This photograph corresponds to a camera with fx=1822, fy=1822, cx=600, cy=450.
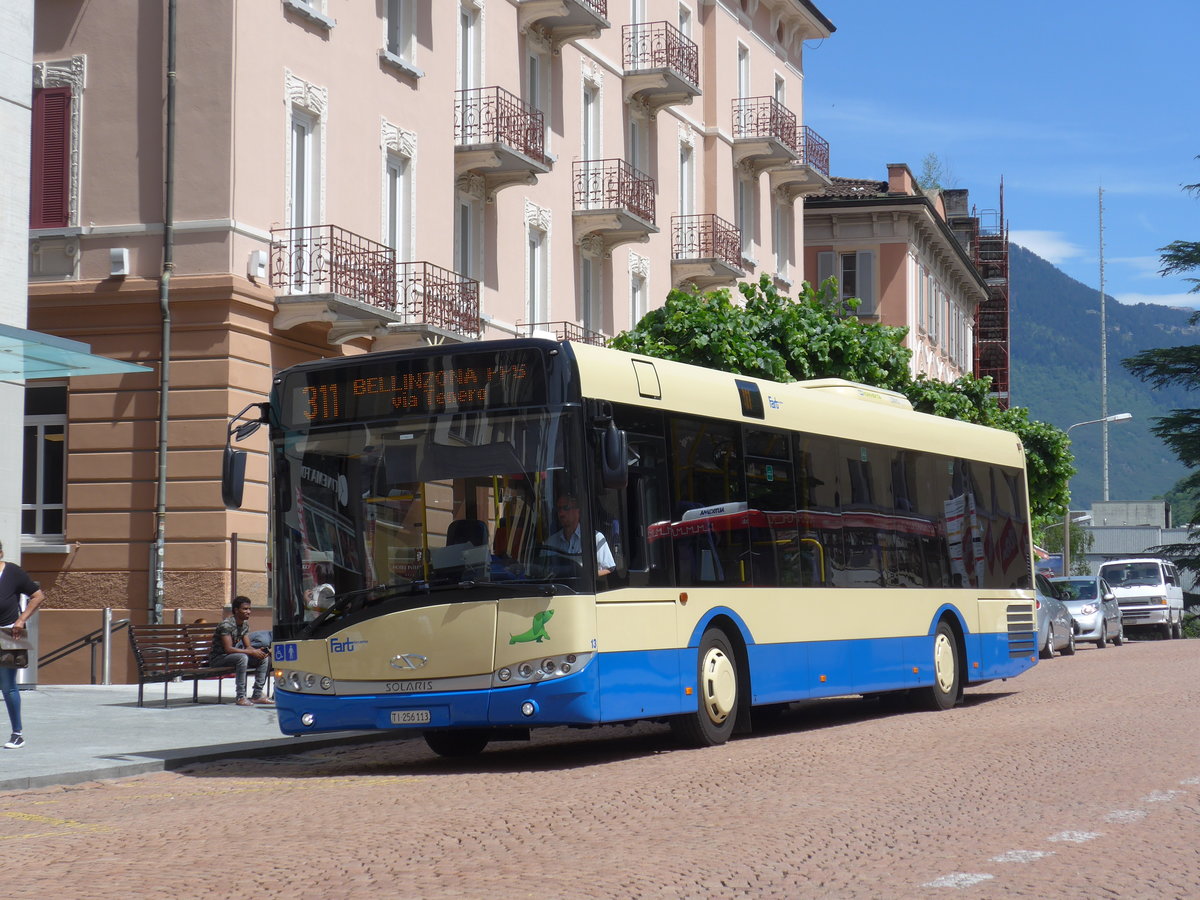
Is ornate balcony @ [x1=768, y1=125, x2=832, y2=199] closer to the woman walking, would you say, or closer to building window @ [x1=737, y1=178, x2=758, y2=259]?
building window @ [x1=737, y1=178, x2=758, y2=259]

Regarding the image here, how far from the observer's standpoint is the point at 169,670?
19.5m

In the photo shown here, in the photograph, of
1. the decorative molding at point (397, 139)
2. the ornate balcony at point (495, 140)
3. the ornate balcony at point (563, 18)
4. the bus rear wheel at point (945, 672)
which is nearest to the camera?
the bus rear wheel at point (945, 672)

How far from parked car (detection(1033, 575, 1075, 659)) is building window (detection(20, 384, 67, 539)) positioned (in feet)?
59.6

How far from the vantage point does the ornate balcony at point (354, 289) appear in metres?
23.8

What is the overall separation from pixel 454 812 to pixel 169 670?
1004cm

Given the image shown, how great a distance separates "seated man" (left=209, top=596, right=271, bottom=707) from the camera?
19.7m

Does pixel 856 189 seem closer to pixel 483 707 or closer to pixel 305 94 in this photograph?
pixel 305 94

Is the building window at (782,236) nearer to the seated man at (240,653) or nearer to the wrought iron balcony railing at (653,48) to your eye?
the wrought iron balcony railing at (653,48)

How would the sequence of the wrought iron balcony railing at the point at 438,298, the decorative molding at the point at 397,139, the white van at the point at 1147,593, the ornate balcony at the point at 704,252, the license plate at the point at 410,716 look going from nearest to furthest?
the license plate at the point at 410,716 → the wrought iron balcony railing at the point at 438,298 → the decorative molding at the point at 397,139 → the ornate balcony at the point at 704,252 → the white van at the point at 1147,593

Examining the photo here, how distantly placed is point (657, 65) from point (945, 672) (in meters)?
20.3

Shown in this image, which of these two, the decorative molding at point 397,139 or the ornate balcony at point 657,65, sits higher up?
the ornate balcony at point 657,65

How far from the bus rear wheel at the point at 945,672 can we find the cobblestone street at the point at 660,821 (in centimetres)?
329

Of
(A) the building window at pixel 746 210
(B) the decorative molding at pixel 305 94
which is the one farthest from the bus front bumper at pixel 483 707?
(A) the building window at pixel 746 210

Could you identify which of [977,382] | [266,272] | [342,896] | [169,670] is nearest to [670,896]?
[342,896]
